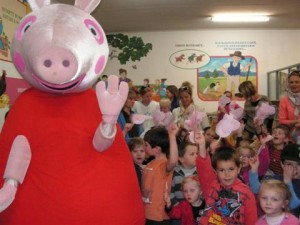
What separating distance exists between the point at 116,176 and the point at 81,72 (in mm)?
445

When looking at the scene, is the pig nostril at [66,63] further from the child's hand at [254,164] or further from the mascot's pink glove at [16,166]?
the child's hand at [254,164]

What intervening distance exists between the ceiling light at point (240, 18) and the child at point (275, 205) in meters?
5.10

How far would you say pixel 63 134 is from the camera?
1489mm

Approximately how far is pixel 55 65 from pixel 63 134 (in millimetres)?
297

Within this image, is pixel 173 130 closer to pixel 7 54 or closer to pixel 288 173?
pixel 288 173

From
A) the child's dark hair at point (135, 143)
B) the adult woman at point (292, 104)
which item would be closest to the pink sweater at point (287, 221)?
the child's dark hair at point (135, 143)

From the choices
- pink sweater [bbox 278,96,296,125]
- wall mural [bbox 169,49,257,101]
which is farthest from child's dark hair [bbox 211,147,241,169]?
wall mural [bbox 169,49,257,101]

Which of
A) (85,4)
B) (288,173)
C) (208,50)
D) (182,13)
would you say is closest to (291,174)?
(288,173)

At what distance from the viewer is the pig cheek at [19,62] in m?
1.48

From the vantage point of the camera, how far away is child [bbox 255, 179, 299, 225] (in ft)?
6.25

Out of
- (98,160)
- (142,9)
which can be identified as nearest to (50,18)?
(98,160)

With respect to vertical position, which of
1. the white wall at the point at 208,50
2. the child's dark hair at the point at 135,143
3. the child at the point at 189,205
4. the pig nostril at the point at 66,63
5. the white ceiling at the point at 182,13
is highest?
the white ceiling at the point at 182,13

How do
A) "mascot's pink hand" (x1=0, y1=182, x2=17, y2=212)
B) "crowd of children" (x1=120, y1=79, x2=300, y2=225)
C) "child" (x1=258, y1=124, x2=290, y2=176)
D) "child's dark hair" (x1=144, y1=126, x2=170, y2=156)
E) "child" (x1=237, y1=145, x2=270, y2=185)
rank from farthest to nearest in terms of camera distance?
"child" (x1=258, y1=124, x2=290, y2=176) → "child" (x1=237, y1=145, x2=270, y2=185) → "child's dark hair" (x1=144, y1=126, x2=170, y2=156) → "crowd of children" (x1=120, y1=79, x2=300, y2=225) → "mascot's pink hand" (x1=0, y1=182, x2=17, y2=212)

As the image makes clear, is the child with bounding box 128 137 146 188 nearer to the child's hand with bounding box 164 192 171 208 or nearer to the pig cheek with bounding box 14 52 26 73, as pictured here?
the child's hand with bounding box 164 192 171 208
